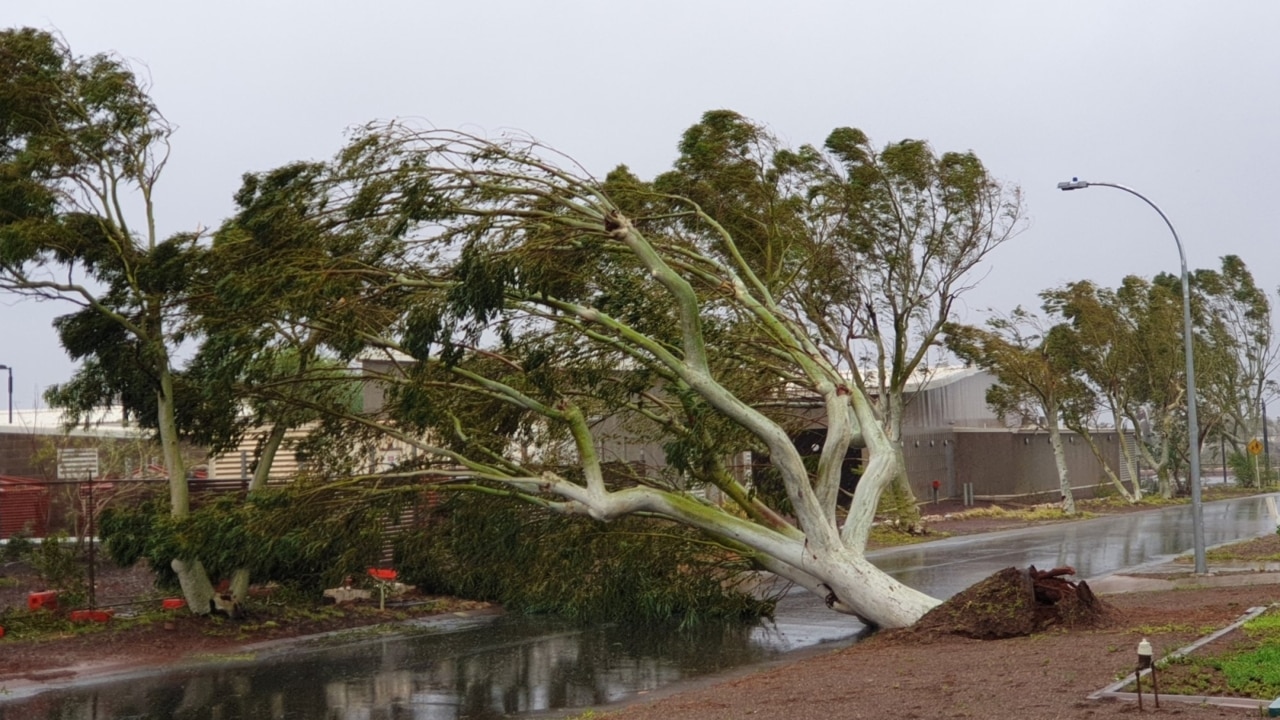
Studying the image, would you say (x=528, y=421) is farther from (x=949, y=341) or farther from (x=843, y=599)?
(x=949, y=341)

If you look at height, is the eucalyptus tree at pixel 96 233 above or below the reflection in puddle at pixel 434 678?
above

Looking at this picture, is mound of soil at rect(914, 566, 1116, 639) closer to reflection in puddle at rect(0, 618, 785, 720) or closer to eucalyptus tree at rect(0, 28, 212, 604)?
reflection in puddle at rect(0, 618, 785, 720)

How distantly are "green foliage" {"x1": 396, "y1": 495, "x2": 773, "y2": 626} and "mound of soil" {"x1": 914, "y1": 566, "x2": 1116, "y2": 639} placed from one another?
12.7 ft

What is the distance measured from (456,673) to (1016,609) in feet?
20.0

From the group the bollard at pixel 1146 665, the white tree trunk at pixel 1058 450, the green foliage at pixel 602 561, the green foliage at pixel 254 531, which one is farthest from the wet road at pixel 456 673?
the white tree trunk at pixel 1058 450

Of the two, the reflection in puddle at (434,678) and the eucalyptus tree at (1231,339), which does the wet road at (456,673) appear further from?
the eucalyptus tree at (1231,339)

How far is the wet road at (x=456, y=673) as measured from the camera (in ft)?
40.9

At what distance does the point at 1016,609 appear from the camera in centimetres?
1354

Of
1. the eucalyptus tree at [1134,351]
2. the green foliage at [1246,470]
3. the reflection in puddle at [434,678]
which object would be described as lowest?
the reflection in puddle at [434,678]

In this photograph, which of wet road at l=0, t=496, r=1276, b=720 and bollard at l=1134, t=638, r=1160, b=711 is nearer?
bollard at l=1134, t=638, r=1160, b=711

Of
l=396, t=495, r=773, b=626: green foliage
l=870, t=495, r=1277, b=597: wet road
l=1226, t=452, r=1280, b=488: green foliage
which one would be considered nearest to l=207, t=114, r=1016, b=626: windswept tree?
l=396, t=495, r=773, b=626: green foliage

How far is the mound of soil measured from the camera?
13.4 meters

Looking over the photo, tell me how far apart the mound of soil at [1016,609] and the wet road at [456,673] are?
2238 mm

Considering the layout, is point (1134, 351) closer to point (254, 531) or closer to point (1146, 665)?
point (254, 531)
